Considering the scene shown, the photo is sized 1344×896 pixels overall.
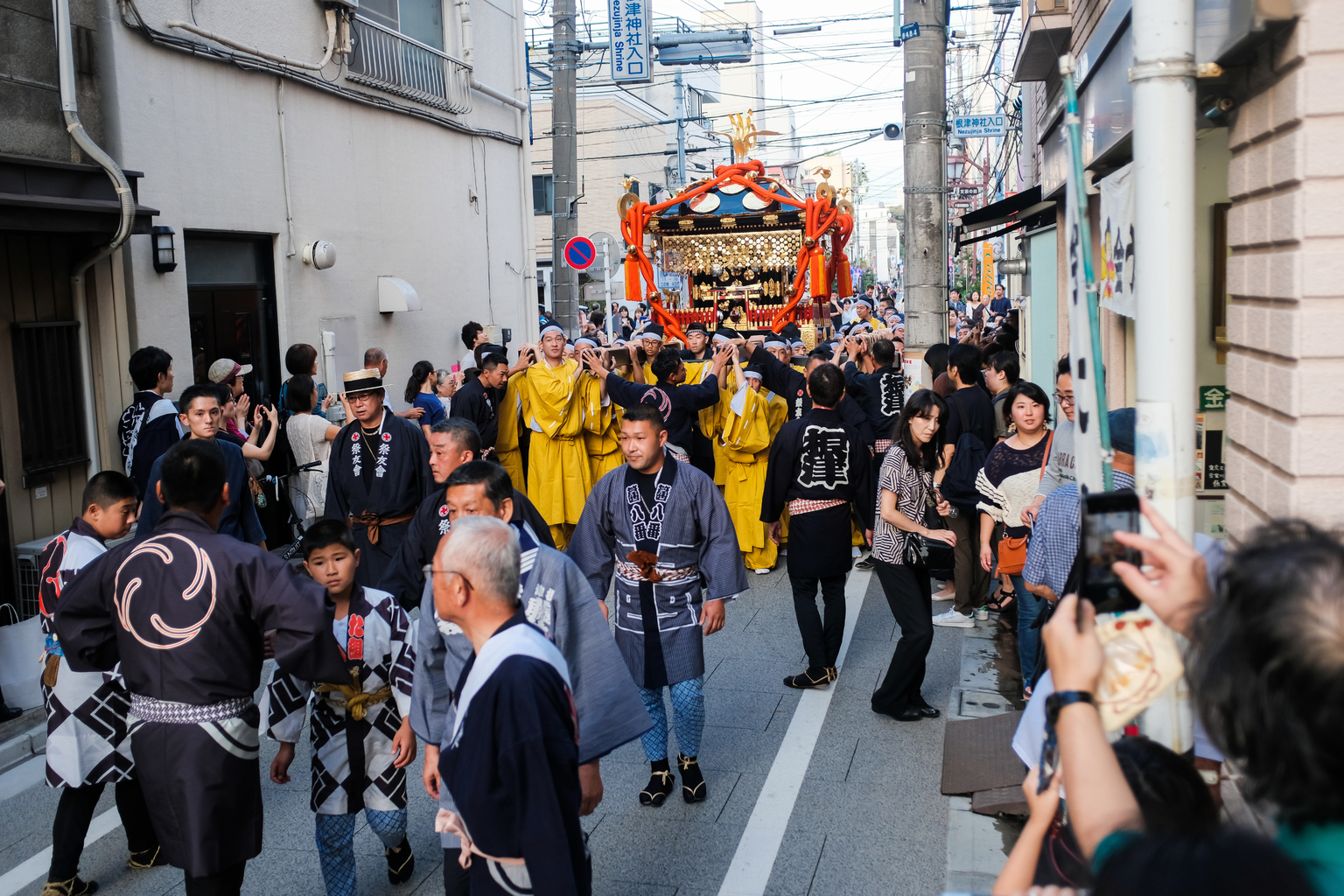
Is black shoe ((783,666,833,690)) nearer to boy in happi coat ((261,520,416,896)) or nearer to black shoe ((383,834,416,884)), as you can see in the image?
black shoe ((383,834,416,884))

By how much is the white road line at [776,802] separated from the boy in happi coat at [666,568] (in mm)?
357

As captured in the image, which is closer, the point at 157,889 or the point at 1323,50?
the point at 1323,50

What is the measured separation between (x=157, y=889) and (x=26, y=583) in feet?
12.9

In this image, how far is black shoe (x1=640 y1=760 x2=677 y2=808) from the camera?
211 inches

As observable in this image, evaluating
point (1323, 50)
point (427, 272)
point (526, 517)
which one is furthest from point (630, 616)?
point (427, 272)

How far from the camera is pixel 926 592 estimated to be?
634 centimetres

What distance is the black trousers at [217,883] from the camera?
374cm

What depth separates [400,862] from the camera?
4629 millimetres

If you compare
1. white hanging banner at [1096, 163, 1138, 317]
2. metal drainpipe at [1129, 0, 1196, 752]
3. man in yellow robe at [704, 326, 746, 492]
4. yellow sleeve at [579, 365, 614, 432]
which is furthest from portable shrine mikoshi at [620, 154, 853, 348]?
metal drainpipe at [1129, 0, 1196, 752]

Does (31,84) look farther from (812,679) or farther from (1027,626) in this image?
(1027,626)

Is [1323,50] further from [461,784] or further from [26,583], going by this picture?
[26,583]

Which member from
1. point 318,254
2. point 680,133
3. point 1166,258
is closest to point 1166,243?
point 1166,258

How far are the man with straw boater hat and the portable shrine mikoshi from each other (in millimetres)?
8272

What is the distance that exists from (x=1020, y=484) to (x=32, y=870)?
502 cm
